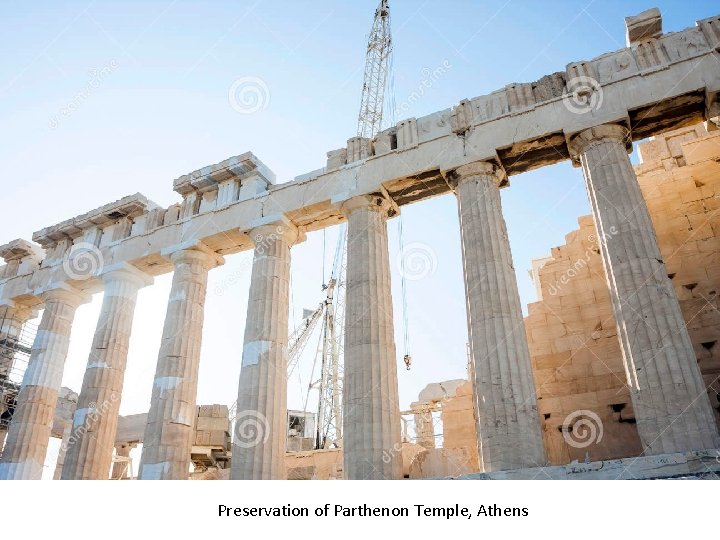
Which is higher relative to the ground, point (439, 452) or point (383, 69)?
point (383, 69)

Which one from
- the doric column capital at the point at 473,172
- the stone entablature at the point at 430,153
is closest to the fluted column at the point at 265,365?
the stone entablature at the point at 430,153

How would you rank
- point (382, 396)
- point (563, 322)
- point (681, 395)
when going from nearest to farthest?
1. point (681, 395)
2. point (382, 396)
3. point (563, 322)

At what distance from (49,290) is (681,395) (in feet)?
90.3

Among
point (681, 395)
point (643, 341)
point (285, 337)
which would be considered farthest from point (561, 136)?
point (285, 337)

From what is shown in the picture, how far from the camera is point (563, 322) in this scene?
82.3ft

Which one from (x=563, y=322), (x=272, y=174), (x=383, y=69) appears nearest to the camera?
(x=563, y=322)

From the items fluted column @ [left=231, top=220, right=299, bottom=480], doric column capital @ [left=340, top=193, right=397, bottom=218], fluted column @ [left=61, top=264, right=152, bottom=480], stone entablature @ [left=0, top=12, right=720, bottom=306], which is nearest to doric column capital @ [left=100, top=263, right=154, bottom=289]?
fluted column @ [left=61, top=264, right=152, bottom=480]

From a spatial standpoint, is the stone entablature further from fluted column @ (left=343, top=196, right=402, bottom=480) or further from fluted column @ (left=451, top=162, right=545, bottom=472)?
fluted column @ (left=343, top=196, right=402, bottom=480)

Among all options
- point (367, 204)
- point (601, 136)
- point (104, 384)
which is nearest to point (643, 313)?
point (601, 136)

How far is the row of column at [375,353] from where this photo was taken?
16.7 metres

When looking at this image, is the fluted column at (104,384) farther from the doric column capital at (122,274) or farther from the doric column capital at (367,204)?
the doric column capital at (367,204)

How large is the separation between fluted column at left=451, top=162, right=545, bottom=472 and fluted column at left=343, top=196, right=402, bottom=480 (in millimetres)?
2822

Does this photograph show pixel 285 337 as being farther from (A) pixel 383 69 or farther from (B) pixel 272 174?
(A) pixel 383 69

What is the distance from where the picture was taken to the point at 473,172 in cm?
2198
